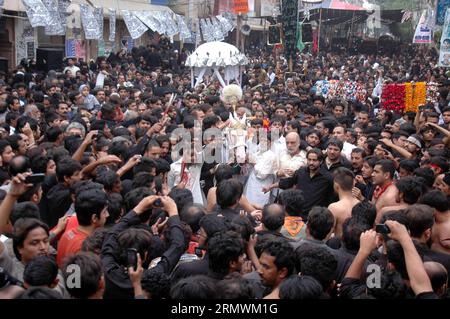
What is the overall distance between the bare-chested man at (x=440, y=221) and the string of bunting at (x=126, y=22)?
12490 millimetres

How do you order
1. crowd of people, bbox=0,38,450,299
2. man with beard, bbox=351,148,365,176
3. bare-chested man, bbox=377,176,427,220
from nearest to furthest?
crowd of people, bbox=0,38,450,299
bare-chested man, bbox=377,176,427,220
man with beard, bbox=351,148,365,176

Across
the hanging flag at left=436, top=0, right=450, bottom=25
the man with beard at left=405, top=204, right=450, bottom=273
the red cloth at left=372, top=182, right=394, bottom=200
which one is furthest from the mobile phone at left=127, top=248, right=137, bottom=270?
the hanging flag at left=436, top=0, right=450, bottom=25

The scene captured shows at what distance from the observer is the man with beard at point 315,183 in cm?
607

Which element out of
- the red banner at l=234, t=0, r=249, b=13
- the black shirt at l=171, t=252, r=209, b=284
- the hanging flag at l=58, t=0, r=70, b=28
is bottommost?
the black shirt at l=171, t=252, r=209, b=284

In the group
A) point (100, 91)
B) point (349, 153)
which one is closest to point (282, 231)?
point (349, 153)

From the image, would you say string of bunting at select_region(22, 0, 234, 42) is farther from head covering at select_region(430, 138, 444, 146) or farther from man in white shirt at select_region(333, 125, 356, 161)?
head covering at select_region(430, 138, 444, 146)

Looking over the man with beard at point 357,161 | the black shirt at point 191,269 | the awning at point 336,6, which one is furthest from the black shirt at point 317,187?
the awning at point 336,6

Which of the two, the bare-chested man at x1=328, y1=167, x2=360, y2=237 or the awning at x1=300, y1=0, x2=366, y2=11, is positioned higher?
the awning at x1=300, y1=0, x2=366, y2=11

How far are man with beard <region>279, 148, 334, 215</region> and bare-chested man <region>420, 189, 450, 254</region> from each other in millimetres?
1606

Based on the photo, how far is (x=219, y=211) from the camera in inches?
187

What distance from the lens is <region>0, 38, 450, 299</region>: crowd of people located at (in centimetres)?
313

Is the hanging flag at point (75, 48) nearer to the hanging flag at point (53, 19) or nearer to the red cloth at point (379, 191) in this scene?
the hanging flag at point (53, 19)

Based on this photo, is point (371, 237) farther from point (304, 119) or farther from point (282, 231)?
point (304, 119)

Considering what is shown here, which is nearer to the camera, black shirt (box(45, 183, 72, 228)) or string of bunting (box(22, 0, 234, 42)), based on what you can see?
black shirt (box(45, 183, 72, 228))
